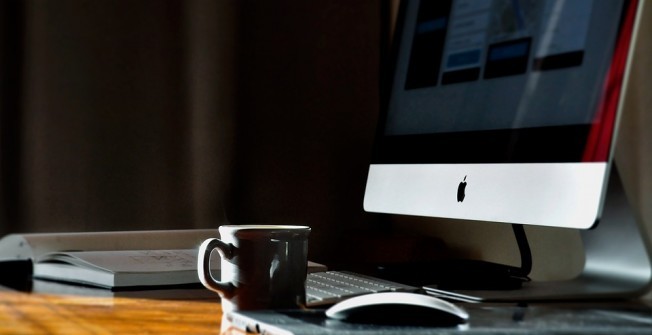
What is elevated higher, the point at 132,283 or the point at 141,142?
the point at 141,142

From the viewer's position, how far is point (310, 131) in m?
1.75

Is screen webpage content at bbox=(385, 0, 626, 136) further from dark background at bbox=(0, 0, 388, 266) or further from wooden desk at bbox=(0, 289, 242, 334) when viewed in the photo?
dark background at bbox=(0, 0, 388, 266)

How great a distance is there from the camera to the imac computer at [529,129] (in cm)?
83

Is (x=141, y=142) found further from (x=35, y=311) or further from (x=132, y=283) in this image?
(x=35, y=311)

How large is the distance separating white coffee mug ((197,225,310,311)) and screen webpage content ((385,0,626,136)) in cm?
32

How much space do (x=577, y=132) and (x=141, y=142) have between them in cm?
99

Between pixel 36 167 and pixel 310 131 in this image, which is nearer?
pixel 36 167

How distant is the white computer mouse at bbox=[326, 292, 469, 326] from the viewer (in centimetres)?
65

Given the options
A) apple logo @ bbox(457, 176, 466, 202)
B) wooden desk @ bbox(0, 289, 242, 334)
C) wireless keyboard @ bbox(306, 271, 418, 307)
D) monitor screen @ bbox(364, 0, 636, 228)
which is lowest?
wooden desk @ bbox(0, 289, 242, 334)

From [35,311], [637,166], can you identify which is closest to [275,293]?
[35,311]

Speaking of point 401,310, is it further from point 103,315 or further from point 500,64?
point 500,64

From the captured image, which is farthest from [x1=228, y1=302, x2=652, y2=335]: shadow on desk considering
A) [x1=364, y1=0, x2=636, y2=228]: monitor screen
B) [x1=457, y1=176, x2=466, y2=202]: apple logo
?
[x1=457, y1=176, x2=466, y2=202]: apple logo

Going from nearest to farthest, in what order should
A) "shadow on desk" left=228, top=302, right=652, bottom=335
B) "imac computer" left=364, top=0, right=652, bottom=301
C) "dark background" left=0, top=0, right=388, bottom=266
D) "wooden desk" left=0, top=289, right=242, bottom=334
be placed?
"shadow on desk" left=228, top=302, right=652, bottom=335
"wooden desk" left=0, top=289, right=242, bottom=334
"imac computer" left=364, top=0, right=652, bottom=301
"dark background" left=0, top=0, right=388, bottom=266

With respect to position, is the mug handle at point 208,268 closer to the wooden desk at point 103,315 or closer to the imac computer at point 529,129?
the wooden desk at point 103,315
